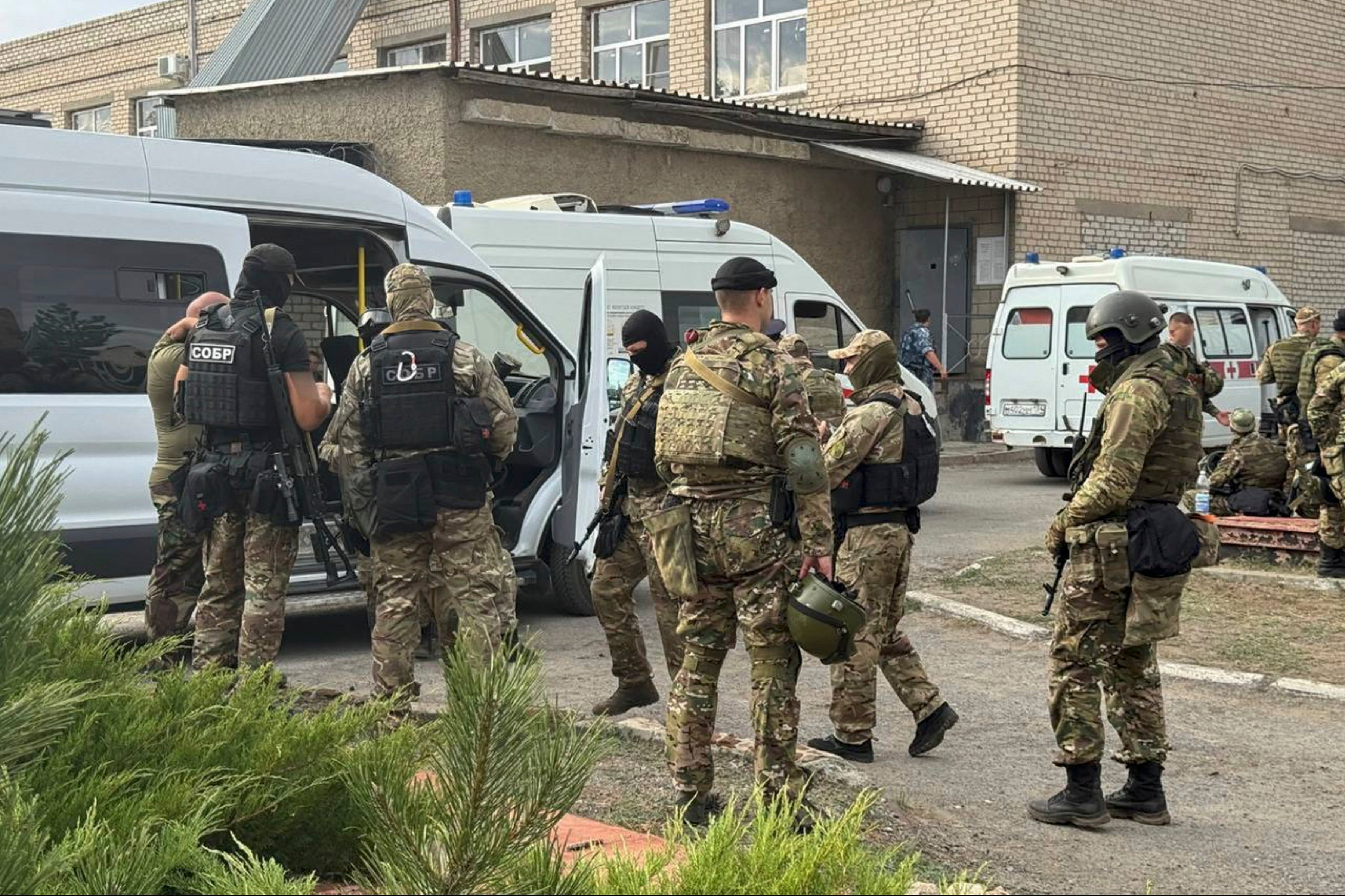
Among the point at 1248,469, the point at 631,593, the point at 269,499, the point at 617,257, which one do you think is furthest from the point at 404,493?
the point at 1248,469

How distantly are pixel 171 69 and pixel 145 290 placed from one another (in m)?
20.7

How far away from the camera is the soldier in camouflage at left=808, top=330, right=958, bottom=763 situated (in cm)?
551

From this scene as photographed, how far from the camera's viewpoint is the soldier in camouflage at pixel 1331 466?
910cm

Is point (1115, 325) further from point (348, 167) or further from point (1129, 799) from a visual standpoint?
point (348, 167)

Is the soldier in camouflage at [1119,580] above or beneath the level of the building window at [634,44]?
beneath

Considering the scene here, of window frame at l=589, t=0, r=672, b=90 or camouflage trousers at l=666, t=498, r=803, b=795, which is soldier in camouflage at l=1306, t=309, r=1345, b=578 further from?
window frame at l=589, t=0, r=672, b=90

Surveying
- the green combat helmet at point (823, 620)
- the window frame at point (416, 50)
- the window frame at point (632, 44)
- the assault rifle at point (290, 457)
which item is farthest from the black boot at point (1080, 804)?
the window frame at point (416, 50)

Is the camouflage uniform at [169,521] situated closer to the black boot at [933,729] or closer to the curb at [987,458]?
the black boot at [933,729]

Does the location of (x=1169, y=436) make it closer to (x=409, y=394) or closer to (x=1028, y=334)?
(x=409, y=394)

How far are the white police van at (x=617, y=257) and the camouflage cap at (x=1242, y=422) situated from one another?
7.94 ft

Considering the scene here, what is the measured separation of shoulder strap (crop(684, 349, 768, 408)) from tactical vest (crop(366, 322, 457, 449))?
142cm

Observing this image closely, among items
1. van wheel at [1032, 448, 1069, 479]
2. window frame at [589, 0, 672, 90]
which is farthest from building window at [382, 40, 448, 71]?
van wheel at [1032, 448, 1069, 479]

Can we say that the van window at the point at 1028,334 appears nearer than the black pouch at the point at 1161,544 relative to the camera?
No

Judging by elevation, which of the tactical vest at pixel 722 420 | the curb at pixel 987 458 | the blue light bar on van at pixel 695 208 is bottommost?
the curb at pixel 987 458
